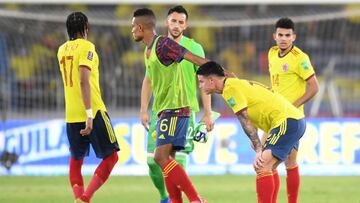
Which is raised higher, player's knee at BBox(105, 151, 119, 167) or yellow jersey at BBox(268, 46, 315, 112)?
yellow jersey at BBox(268, 46, 315, 112)

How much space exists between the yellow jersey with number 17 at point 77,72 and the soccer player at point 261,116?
158 centimetres

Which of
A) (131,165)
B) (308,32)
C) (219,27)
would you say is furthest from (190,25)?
(131,165)

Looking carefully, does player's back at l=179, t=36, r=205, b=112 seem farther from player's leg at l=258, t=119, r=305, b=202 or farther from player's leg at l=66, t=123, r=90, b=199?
player's leg at l=258, t=119, r=305, b=202

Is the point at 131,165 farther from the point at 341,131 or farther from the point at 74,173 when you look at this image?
the point at 74,173

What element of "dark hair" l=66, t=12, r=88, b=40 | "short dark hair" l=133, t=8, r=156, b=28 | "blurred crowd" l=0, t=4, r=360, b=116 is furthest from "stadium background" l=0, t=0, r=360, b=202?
"short dark hair" l=133, t=8, r=156, b=28

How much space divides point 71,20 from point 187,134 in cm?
182

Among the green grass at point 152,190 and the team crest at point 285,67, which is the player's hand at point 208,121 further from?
the green grass at point 152,190

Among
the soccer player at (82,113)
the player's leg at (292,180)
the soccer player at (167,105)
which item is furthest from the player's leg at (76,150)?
the player's leg at (292,180)

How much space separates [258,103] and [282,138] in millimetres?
438

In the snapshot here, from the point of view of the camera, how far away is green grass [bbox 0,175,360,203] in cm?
1387

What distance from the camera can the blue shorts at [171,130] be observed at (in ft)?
36.8

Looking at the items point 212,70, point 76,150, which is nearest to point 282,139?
point 212,70

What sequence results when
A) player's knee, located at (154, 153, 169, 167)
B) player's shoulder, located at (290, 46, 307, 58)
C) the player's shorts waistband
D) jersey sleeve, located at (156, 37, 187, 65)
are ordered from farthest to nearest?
player's shoulder, located at (290, 46, 307, 58) < the player's shorts waistband < player's knee, located at (154, 153, 169, 167) < jersey sleeve, located at (156, 37, 187, 65)

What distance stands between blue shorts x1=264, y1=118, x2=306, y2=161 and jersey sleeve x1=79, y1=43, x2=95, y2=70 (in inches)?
83.9
